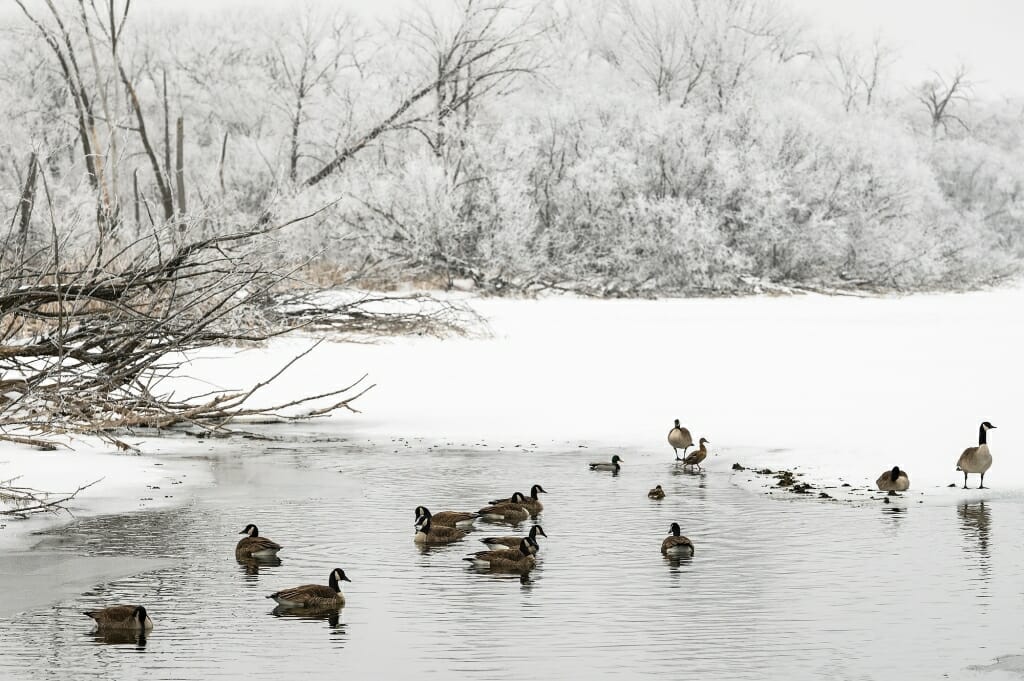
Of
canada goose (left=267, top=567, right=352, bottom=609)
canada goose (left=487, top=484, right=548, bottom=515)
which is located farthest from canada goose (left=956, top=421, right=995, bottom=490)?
canada goose (left=267, top=567, right=352, bottom=609)

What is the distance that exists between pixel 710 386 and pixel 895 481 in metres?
7.68

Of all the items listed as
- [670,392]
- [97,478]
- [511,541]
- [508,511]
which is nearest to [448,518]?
[508,511]

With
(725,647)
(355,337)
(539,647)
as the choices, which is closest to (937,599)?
(725,647)

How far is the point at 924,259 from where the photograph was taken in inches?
1613

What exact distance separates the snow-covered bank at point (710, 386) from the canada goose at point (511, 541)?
268cm

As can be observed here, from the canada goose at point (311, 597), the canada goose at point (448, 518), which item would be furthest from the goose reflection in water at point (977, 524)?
the canada goose at point (311, 597)

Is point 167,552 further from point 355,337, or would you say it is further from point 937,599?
point 355,337

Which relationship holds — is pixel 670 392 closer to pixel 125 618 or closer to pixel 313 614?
pixel 313 614

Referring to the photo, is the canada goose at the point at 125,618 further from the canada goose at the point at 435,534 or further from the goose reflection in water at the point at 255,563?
the canada goose at the point at 435,534

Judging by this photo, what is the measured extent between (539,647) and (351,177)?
1151 inches

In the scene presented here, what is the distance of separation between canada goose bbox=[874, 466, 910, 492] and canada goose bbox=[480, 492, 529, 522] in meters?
3.18

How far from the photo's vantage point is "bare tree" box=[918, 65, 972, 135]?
205 feet

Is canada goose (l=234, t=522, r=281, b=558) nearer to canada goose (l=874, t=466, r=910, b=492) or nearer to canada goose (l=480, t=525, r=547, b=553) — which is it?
canada goose (l=480, t=525, r=547, b=553)

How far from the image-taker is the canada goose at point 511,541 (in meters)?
8.76
